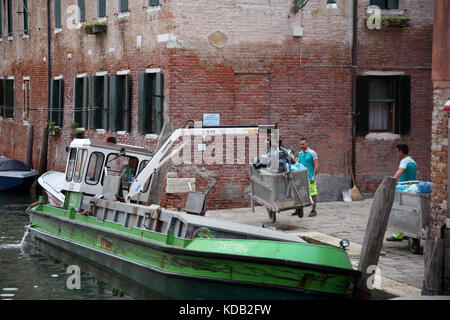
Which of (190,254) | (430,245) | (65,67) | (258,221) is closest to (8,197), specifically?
(65,67)

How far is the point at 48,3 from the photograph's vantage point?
27.1m

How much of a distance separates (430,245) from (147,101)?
11.1 m

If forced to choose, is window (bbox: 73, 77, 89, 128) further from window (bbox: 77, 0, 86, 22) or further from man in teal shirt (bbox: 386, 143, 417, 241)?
man in teal shirt (bbox: 386, 143, 417, 241)

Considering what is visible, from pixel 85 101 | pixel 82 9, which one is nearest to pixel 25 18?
pixel 82 9

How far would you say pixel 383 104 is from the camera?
66.7 feet

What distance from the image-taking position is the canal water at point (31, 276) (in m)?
12.3

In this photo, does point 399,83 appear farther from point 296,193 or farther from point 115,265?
point 115,265

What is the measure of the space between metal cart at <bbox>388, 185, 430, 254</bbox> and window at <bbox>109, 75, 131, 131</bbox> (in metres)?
10.2

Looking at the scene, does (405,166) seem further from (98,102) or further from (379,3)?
(98,102)

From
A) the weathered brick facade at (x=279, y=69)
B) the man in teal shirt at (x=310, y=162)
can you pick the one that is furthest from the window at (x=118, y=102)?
the man in teal shirt at (x=310, y=162)

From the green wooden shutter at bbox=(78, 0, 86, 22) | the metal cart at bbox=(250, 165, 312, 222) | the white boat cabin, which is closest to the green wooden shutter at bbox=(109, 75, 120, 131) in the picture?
the green wooden shutter at bbox=(78, 0, 86, 22)

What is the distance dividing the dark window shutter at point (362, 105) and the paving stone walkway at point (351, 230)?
1.79 metres

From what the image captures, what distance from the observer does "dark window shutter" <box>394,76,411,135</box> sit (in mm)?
20016

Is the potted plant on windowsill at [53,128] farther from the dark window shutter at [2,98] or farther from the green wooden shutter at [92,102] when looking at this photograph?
the dark window shutter at [2,98]
